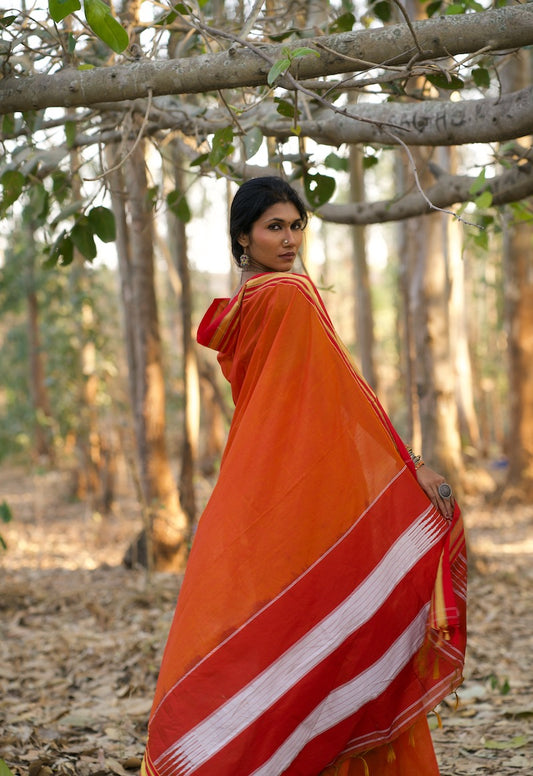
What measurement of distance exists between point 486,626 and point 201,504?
6.45 m

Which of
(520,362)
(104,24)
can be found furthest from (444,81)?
(520,362)

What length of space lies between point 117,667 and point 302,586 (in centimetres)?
232

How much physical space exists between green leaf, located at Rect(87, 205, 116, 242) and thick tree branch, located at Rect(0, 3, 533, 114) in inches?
31.9

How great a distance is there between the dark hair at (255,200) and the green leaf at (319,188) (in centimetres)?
89

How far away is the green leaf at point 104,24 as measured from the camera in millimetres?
2088

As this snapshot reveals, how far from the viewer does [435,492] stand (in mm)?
2357

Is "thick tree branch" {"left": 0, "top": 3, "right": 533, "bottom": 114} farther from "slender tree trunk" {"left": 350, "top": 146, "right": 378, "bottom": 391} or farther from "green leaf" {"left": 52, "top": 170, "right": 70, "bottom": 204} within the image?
"slender tree trunk" {"left": 350, "top": 146, "right": 378, "bottom": 391}

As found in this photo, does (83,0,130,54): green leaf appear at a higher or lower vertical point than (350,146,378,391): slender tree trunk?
higher

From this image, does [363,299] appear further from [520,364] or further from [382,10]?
[382,10]

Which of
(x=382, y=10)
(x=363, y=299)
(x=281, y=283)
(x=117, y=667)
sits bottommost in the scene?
(x=117, y=667)

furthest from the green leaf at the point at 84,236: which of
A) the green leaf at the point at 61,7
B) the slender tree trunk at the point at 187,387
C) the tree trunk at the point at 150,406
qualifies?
the slender tree trunk at the point at 187,387

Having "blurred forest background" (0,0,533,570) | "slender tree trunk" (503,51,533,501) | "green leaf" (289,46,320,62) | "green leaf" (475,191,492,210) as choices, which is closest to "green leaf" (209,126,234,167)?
"blurred forest background" (0,0,533,570)

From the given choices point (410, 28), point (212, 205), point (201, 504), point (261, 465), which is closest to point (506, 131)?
point (410, 28)

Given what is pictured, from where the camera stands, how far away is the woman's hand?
236 cm
